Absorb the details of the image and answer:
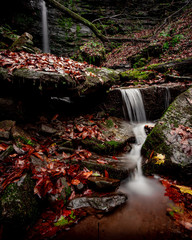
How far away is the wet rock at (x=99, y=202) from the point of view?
2.22 m

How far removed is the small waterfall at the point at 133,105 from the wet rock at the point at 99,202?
3762 mm

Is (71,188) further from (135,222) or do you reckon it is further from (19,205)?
(135,222)

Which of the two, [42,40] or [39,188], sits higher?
[42,40]

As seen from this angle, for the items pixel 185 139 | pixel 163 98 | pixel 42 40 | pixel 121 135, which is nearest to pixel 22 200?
pixel 121 135

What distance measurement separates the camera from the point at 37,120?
12.7 feet

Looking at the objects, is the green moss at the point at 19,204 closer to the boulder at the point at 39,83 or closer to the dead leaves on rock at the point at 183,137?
the boulder at the point at 39,83

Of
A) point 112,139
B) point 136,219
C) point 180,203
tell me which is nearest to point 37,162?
point 136,219

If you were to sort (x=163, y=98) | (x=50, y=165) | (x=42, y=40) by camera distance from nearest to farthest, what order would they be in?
1. (x=50, y=165)
2. (x=163, y=98)
3. (x=42, y=40)

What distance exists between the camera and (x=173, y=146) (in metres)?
3.23

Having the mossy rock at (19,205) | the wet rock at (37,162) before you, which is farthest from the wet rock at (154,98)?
the mossy rock at (19,205)

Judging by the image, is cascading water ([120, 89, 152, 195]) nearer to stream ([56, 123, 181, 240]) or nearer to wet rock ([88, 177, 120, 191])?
stream ([56, 123, 181, 240])

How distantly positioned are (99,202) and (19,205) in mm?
1233

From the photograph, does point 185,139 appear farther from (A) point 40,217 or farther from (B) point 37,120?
(B) point 37,120

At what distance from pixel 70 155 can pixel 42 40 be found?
46.4 feet
